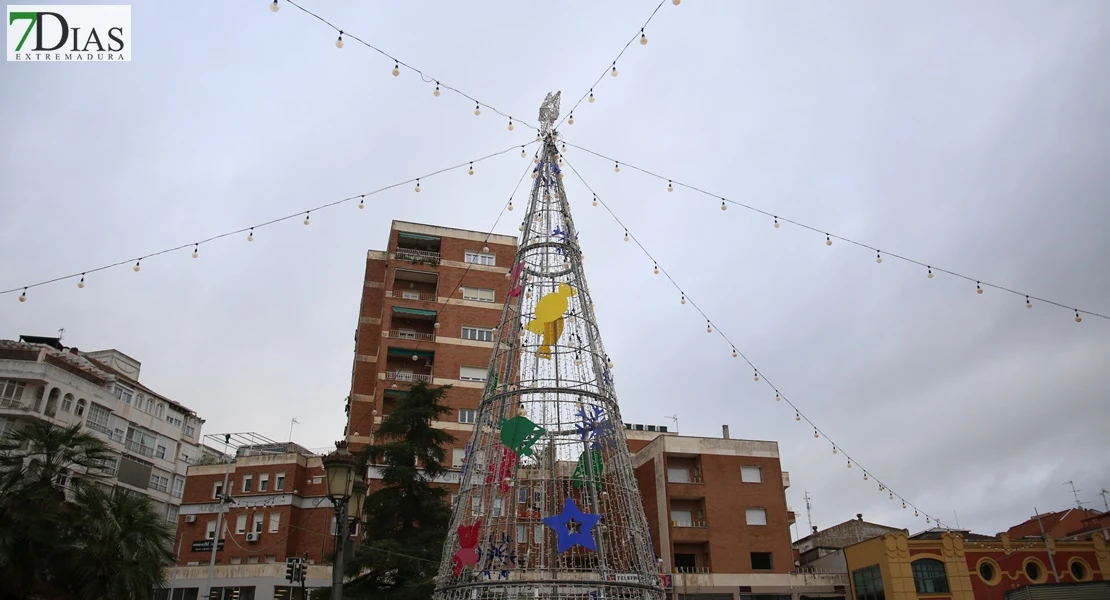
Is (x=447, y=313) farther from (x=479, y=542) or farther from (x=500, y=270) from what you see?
(x=479, y=542)

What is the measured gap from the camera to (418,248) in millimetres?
48406

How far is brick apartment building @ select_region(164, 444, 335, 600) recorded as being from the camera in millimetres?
37681

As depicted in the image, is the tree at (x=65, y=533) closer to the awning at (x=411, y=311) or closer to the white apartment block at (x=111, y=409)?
the white apartment block at (x=111, y=409)

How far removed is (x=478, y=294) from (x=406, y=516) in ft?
71.6

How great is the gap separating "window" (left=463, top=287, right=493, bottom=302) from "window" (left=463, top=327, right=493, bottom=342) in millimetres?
1981

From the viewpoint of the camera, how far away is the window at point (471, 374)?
42406mm

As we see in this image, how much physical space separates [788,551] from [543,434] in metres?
28.9

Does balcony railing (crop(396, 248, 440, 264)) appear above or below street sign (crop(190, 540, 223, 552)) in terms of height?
above

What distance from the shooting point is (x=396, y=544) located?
22.3 meters

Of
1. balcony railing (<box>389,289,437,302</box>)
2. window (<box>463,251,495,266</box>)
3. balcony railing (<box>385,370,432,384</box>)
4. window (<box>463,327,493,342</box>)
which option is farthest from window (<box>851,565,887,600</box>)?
balcony railing (<box>389,289,437,302</box>)

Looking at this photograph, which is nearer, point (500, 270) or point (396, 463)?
point (396, 463)

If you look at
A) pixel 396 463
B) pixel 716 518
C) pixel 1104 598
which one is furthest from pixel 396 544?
pixel 1104 598

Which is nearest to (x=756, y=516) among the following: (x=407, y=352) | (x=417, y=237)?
(x=407, y=352)

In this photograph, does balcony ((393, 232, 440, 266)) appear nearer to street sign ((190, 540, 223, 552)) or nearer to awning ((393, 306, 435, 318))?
awning ((393, 306, 435, 318))
